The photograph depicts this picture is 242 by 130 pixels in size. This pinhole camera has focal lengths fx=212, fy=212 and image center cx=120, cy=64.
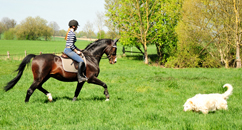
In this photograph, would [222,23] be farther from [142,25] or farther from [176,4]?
[142,25]

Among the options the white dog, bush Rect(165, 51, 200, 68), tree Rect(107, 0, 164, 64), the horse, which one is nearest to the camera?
the white dog

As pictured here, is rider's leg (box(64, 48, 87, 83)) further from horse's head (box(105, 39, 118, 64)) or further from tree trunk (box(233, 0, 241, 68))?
tree trunk (box(233, 0, 241, 68))

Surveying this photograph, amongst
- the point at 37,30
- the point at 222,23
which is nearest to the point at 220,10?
the point at 222,23

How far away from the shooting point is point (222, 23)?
23609 millimetres

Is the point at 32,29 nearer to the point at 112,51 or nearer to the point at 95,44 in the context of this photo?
the point at 95,44

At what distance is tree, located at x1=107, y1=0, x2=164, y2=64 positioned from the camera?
98.0 feet

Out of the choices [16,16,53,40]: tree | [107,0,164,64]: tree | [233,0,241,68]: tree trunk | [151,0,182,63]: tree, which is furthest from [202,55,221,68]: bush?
[16,16,53,40]: tree

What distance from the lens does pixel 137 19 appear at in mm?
30562

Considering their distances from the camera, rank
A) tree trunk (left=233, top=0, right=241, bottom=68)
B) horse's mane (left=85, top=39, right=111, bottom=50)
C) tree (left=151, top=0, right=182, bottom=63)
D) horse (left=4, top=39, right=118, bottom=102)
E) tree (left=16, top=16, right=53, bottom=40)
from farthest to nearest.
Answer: tree (left=16, top=16, right=53, bottom=40) < tree (left=151, top=0, right=182, bottom=63) < tree trunk (left=233, top=0, right=241, bottom=68) < horse's mane (left=85, top=39, right=111, bottom=50) < horse (left=4, top=39, right=118, bottom=102)

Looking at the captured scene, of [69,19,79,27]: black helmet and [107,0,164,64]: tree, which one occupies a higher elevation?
[107,0,164,64]: tree

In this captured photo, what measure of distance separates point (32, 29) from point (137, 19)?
267 ft

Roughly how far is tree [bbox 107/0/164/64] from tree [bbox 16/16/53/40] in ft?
249

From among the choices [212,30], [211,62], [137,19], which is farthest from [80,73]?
[137,19]

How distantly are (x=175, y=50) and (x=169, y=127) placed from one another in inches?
946
